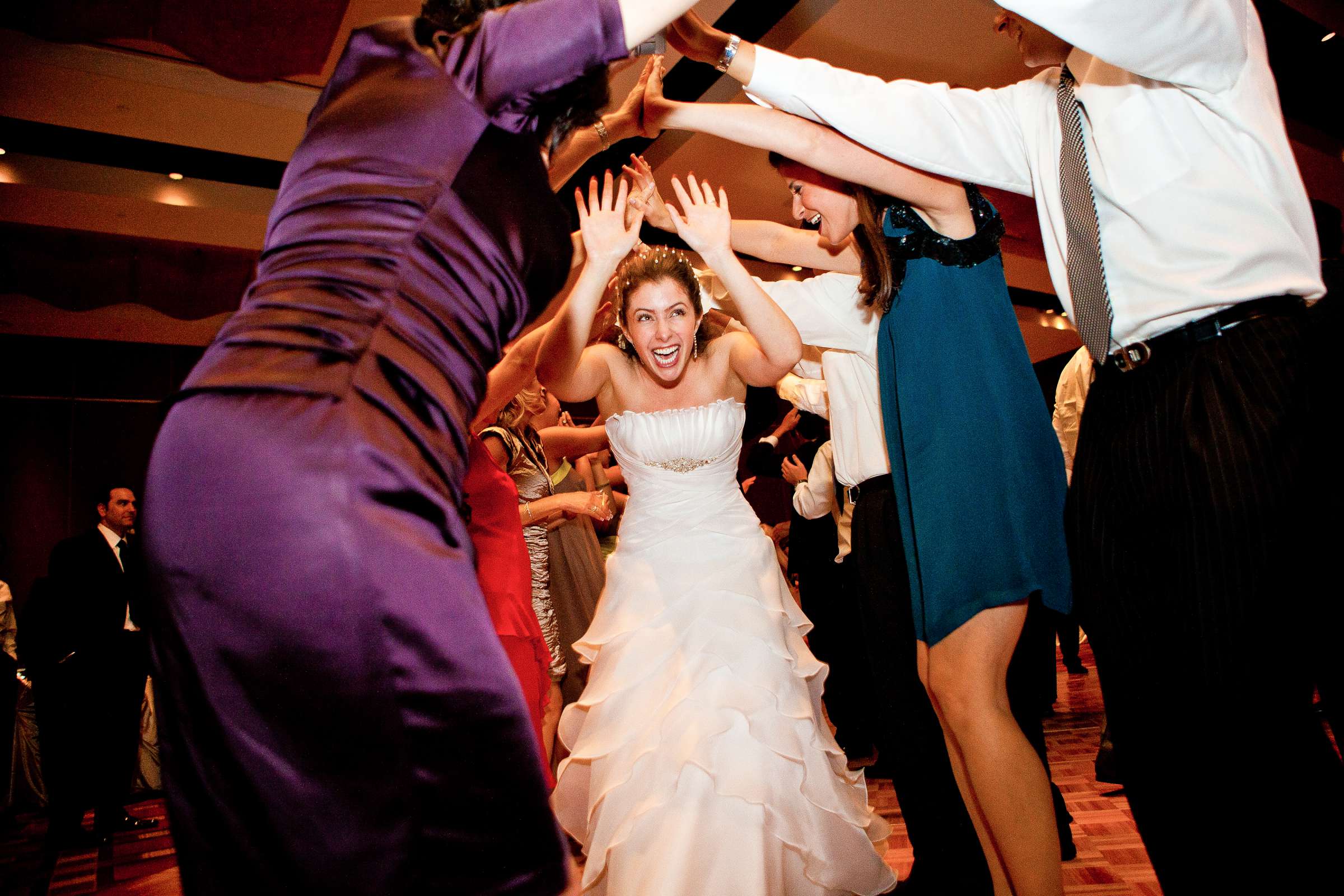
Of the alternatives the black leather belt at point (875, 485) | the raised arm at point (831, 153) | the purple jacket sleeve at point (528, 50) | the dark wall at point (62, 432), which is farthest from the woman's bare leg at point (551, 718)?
the dark wall at point (62, 432)

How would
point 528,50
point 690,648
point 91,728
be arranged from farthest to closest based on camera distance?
point 91,728 → point 690,648 → point 528,50

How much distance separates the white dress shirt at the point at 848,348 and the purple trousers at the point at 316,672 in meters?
1.82

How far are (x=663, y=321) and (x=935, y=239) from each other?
1.02 meters

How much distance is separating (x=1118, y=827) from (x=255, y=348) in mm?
3015

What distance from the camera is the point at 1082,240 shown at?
4.38 feet

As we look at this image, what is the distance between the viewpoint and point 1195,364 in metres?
1.17

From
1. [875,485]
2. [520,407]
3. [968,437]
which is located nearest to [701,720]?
[875,485]

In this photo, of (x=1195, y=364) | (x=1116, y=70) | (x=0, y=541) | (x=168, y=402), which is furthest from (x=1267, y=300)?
(x=0, y=541)

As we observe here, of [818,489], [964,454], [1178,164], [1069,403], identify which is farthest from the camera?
[1069,403]

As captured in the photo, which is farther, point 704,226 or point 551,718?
point 551,718

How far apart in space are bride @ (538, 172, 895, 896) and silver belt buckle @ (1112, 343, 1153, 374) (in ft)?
3.09

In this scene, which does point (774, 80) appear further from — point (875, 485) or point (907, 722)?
point (907, 722)

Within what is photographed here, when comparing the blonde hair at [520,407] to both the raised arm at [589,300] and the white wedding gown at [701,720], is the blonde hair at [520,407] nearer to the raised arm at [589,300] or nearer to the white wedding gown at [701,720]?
the raised arm at [589,300]

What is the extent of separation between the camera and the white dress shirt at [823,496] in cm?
354
